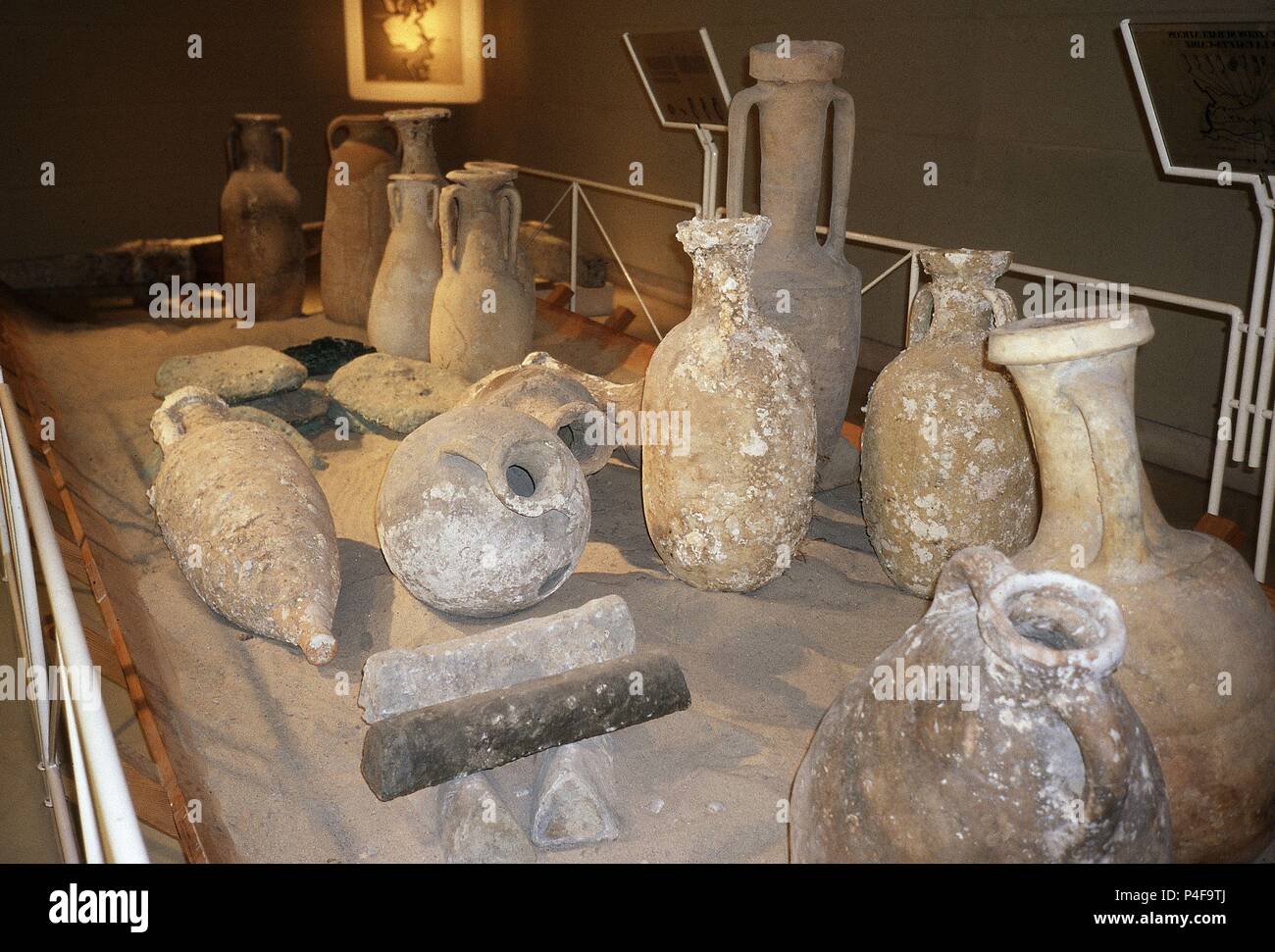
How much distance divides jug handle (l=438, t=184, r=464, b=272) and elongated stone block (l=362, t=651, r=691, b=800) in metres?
3.49

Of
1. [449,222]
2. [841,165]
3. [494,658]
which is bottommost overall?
[494,658]

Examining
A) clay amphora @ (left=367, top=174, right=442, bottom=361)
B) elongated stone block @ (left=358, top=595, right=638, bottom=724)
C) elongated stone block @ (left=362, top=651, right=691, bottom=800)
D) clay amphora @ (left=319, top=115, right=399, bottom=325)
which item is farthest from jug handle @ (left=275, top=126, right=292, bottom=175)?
elongated stone block @ (left=362, top=651, right=691, bottom=800)

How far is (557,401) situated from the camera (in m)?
4.38

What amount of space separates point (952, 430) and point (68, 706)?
2569mm

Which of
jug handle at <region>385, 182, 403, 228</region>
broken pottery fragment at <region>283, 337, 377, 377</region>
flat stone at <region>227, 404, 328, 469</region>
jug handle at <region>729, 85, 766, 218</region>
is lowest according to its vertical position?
flat stone at <region>227, 404, 328, 469</region>

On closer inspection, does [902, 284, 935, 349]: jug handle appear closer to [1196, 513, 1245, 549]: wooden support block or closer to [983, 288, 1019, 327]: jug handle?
[983, 288, 1019, 327]: jug handle

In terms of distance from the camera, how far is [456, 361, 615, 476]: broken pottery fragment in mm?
4298

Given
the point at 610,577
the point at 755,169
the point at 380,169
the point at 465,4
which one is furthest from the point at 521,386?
the point at 465,4

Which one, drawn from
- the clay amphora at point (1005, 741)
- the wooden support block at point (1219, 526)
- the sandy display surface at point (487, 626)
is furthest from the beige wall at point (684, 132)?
the clay amphora at point (1005, 741)

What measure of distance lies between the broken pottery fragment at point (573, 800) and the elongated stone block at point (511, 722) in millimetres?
65

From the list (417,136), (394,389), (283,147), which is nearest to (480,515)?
(394,389)

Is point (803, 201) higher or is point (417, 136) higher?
point (417, 136)

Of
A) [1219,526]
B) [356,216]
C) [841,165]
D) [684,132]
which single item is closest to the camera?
[1219,526]

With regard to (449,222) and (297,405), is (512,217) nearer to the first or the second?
(449,222)
